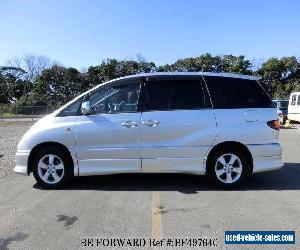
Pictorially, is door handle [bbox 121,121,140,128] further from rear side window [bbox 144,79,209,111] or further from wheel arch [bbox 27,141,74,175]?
wheel arch [bbox 27,141,74,175]

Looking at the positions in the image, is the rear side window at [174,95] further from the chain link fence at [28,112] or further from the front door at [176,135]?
the chain link fence at [28,112]

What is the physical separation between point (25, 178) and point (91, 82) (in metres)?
61.8

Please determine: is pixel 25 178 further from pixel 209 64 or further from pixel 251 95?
pixel 209 64

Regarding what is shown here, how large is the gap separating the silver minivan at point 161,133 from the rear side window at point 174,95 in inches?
0.7

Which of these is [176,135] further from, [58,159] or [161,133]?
[58,159]

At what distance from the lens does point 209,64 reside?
65.9 meters

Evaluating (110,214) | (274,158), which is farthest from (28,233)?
Answer: (274,158)

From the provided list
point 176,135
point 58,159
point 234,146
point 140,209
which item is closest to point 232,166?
point 234,146

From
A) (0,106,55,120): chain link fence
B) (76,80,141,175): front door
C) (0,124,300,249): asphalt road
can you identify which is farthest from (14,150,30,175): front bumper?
(0,106,55,120): chain link fence

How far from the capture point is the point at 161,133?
758 centimetres

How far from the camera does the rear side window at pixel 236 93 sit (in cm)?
775

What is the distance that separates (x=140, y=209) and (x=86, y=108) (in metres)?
2.11

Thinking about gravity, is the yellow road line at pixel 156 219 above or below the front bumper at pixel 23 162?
below

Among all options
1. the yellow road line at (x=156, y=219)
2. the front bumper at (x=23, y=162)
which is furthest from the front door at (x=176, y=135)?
the front bumper at (x=23, y=162)
